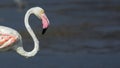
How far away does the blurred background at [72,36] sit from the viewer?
1418 cm

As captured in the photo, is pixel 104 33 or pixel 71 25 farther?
pixel 71 25

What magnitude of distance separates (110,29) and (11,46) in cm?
857

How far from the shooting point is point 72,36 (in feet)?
59.2

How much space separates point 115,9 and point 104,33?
6.54m

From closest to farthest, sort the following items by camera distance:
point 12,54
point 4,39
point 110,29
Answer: point 4,39 < point 12,54 < point 110,29

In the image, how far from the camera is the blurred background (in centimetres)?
1418

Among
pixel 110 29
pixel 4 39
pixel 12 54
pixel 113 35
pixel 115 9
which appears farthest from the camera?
pixel 115 9

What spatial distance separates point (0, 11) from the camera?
25.0 m

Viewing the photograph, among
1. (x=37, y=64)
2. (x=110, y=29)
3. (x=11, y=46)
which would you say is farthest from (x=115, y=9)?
(x=11, y=46)

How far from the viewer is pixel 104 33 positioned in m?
18.0

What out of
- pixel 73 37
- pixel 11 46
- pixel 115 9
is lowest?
pixel 11 46

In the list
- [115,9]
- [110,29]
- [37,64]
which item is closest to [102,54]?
[37,64]

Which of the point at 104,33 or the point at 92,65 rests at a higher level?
the point at 104,33

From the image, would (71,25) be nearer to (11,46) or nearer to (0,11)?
(0,11)
